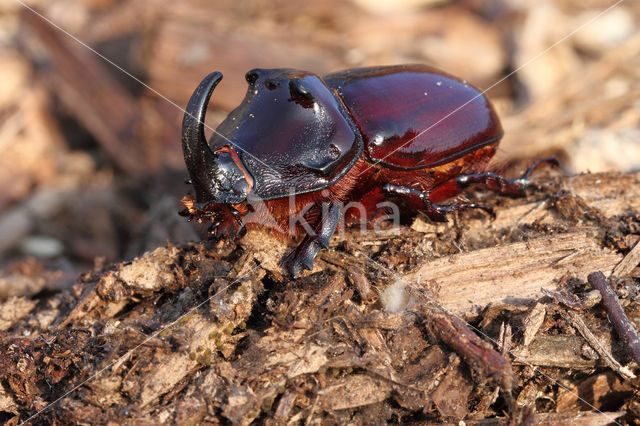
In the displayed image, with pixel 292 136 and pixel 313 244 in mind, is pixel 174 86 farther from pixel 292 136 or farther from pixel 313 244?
pixel 313 244

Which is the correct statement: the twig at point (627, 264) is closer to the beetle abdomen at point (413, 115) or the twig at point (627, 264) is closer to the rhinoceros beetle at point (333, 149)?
the rhinoceros beetle at point (333, 149)

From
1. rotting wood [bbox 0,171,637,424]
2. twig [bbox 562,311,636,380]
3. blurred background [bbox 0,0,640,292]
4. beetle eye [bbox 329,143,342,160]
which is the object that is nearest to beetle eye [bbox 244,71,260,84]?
beetle eye [bbox 329,143,342,160]

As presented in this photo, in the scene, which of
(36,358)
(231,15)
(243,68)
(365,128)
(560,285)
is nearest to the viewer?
(36,358)

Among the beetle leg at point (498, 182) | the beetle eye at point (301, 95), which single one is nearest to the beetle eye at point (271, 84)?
the beetle eye at point (301, 95)

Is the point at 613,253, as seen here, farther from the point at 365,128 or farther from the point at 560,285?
the point at 365,128

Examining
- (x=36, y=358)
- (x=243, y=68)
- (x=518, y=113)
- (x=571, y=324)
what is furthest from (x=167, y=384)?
(x=518, y=113)

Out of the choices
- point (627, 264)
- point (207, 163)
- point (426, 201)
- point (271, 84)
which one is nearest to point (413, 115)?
point (426, 201)

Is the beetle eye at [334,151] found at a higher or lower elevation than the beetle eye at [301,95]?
lower
